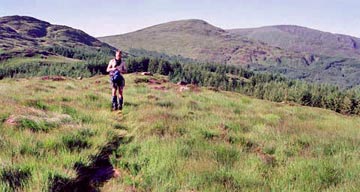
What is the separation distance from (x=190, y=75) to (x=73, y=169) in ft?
576

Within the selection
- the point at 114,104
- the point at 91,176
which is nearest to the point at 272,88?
the point at 114,104

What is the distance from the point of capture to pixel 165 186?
5070mm

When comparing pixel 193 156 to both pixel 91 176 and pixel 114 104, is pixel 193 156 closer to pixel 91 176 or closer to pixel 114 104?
pixel 91 176

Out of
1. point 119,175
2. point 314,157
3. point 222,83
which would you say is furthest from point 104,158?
point 222,83


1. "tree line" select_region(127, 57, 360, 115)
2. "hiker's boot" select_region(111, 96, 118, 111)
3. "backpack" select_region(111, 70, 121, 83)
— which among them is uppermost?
"backpack" select_region(111, 70, 121, 83)

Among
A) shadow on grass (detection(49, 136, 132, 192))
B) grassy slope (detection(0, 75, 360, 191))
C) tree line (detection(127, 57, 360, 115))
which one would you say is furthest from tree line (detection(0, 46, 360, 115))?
shadow on grass (detection(49, 136, 132, 192))

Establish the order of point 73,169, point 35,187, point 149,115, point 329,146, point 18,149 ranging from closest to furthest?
A: point 35,187, point 73,169, point 18,149, point 329,146, point 149,115

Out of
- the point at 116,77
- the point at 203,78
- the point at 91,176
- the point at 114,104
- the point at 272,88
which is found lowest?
the point at 272,88

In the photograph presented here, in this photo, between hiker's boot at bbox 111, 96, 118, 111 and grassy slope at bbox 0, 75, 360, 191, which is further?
hiker's boot at bbox 111, 96, 118, 111

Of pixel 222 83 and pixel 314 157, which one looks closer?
pixel 314 157

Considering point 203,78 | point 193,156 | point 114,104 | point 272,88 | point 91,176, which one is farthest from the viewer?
point 203,78

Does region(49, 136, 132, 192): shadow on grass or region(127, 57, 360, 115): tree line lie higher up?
region(49, 136, 132, 192): shadow on grass

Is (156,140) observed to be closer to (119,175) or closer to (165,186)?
(119,175)

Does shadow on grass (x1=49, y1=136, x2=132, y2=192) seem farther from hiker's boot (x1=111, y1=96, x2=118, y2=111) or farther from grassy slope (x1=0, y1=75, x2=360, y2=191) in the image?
hiker's boot (x1=111, y1=96, x2=118, y2=111)
